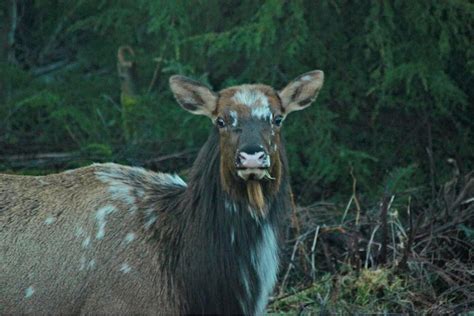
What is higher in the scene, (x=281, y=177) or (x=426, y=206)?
(x=281, y=177)

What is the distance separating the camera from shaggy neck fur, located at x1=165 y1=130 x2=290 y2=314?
654 cm

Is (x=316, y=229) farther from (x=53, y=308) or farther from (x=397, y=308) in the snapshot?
(x=53, y=308)

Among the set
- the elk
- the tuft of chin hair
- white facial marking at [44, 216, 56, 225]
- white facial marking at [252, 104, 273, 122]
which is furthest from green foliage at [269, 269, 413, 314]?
white facial marking at [44, 216, 56, 225]

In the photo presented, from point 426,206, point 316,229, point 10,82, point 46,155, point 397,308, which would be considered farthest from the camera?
point 10,82

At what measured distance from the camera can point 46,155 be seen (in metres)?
11.2

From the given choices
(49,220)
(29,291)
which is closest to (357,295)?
(49,220)

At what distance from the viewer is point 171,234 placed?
22.3ft

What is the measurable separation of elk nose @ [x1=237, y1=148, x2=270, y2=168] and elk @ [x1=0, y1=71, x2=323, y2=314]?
0.01m

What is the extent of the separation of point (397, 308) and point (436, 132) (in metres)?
4.26

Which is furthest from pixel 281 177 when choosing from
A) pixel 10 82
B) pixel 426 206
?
pixel 10 82

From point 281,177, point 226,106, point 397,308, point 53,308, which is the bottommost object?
point 397,308

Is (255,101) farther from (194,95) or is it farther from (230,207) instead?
(230,207)

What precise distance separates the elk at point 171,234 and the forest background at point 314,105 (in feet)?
8.95

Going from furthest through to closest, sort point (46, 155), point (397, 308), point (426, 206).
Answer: point (46, 155), point (426, 206), point (397, 308)
